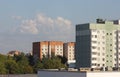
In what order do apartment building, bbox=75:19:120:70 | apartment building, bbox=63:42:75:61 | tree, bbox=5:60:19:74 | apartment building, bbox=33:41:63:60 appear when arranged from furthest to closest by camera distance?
apartment building, bbox=63:42:75:61 → apartment building, bbox=33:41:63:60 → apartment building, bbox=75:19:120:70 → tree, bbox=5:60:19:74

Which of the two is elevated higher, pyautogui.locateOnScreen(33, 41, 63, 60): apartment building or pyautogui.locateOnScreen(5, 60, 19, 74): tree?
pyautogui.locateOnScreen(33, 41, 63, 60): apartment building

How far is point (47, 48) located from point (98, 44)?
128ft

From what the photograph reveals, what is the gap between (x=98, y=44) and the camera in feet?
240

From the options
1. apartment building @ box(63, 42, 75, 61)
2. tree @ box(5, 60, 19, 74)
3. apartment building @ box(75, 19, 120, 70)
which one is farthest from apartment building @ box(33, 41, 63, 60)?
tree @ box(5, 60, 19, 74)

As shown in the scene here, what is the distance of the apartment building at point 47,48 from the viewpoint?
356 feet

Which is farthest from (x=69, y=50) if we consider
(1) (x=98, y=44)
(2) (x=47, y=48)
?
(1) (x=98, y=44)

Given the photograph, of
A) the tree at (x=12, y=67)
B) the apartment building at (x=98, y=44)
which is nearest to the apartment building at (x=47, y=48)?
the apartment building at (x=98, y=44)

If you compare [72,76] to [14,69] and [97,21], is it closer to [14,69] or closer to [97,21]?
[14,69]

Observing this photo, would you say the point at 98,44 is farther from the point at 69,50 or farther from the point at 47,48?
the point at 69,50

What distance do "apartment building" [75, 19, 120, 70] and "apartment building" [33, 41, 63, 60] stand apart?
3373 centimetres

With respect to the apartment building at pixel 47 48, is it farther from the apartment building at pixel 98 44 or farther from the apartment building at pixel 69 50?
the apartment building at pixel 98 44

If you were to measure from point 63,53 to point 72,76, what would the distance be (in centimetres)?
8371

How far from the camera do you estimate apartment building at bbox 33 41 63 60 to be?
109m

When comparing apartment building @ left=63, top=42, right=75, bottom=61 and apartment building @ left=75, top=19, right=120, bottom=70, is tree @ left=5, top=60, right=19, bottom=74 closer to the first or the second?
apartment building @ left=75, top=19, right=120, bottom=70
